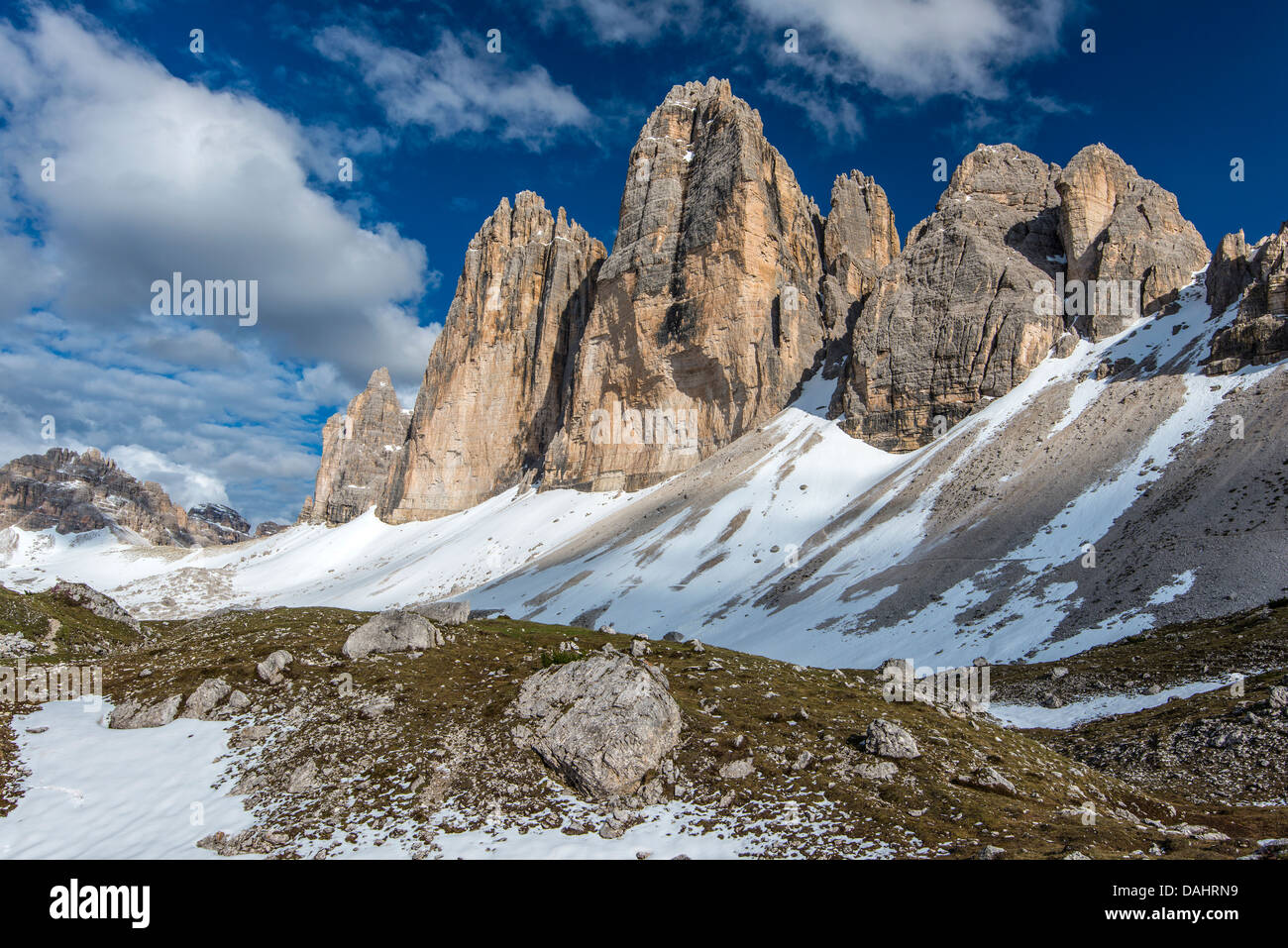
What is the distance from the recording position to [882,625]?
155ft

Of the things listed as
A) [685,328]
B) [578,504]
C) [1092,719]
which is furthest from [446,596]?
[1092,719]

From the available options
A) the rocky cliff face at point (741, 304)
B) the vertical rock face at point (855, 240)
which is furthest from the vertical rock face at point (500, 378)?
the vertical rock face at point (855, 240)

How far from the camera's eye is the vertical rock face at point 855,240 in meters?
138

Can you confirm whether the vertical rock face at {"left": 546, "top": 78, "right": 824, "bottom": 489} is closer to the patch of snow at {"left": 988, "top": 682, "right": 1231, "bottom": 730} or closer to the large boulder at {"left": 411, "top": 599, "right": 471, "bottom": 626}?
the large boulder at {"left": 411, "top": 599, "right": 471, "bottom": 626}

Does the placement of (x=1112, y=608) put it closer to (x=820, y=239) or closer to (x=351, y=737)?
(x=351, y=737)

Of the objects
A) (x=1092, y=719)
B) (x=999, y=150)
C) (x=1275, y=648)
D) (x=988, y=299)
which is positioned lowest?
(x=1092, y=719)

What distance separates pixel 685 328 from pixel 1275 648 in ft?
317

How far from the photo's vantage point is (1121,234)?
86438 mm

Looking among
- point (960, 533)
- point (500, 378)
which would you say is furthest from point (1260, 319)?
point (500, 378)

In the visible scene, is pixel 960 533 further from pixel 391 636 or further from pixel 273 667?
pixel 273 667

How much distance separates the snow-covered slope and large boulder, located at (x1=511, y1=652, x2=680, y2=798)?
29.4m

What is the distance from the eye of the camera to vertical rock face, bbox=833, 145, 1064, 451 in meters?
86.8

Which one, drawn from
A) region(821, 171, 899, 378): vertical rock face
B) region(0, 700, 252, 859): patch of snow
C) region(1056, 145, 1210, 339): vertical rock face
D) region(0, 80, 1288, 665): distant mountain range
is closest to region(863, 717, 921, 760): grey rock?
region(0, 700, 252, 859): patch of snow
